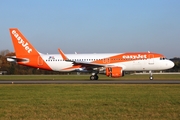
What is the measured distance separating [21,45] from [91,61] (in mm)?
9496

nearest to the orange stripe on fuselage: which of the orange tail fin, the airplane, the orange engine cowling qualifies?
the airplane

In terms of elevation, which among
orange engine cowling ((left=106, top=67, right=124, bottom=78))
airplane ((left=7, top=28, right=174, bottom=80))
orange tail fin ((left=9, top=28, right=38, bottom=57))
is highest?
orange tail fin ((left=9, top=28, right=38, bottom=57))

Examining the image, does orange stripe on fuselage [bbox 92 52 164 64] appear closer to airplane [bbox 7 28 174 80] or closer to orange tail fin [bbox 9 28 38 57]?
airplane [bbox 7 28 174 80]

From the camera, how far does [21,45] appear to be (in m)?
43.7

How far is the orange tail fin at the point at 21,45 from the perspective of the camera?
43.7m

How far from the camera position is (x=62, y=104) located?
50.1 feet

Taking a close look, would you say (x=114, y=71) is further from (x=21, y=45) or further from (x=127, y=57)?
(x=21, y=45)

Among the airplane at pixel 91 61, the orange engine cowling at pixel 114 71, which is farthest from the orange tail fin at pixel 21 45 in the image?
the orange engine cowling at pixel 114 71

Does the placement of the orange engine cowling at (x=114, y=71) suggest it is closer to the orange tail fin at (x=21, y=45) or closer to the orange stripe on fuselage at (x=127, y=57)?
the orange stripe on fuselage at (x=127, y=57)

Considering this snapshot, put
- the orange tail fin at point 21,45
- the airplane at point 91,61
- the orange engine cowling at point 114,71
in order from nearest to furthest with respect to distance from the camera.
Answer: the orange engine cowling at point 114,71 < the airplane at point 91,61 < the orange tail fin at point 21,45

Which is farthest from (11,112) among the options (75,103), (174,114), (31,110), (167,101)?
(167,101)

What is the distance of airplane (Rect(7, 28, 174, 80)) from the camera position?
40.8 m

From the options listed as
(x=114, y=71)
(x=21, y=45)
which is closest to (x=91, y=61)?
(x=114, y=71)

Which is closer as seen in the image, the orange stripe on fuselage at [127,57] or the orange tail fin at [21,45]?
the orange stripe on fuselage at [127,57]
